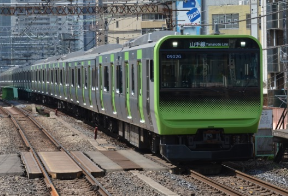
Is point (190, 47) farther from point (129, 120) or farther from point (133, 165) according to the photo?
point (129, 120)

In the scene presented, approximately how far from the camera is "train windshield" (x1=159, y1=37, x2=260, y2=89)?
12.4 m

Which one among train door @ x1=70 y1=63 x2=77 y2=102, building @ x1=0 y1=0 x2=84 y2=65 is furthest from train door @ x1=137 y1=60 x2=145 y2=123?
building @ x1=0 y1=0 x2=84 y2=65

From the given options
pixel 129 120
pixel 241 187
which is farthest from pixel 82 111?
pixel 241 187

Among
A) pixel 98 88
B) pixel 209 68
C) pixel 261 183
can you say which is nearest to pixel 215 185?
pixel 261 183

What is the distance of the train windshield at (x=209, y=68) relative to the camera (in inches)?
490

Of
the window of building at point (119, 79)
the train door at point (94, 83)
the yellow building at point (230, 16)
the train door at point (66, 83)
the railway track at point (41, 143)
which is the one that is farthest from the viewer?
the yellow building at point (230, 16)

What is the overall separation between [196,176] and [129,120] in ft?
13.7

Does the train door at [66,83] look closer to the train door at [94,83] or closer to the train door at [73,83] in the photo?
the train door at [73,83]

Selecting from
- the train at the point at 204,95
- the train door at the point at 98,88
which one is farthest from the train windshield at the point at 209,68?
the train door at the point at 98,88

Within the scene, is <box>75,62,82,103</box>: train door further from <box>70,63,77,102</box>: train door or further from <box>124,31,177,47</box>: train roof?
<box>124,31,177,47</box>: train roof

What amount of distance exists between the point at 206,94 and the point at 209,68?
1.58ft

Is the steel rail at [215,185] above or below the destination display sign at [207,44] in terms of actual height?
below

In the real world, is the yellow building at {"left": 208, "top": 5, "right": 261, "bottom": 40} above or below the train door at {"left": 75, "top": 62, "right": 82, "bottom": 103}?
above

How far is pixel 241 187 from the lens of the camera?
36.1 ft
